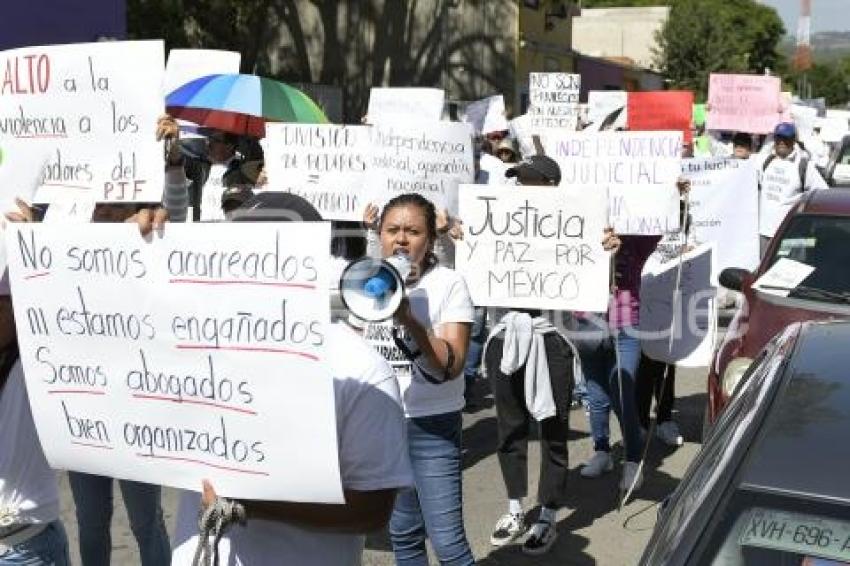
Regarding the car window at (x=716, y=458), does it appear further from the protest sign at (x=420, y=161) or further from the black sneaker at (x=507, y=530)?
the protest sign at (x=420, y=161)

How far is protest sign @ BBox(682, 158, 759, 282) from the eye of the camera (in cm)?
855

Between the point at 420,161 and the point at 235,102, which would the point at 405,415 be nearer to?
the point at 420,161

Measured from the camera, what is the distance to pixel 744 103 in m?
14.8

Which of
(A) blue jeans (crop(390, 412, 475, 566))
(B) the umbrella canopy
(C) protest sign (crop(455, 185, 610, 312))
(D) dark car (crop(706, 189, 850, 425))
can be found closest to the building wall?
(B) the umbrella canopy

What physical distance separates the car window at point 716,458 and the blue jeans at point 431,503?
1.34 metres

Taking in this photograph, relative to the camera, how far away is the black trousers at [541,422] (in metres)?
5.16

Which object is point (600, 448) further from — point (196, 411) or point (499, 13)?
point (499, 13)

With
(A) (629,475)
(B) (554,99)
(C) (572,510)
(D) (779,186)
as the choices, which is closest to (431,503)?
(C) (572,510)

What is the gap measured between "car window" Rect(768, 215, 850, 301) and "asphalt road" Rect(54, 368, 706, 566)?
1441mm

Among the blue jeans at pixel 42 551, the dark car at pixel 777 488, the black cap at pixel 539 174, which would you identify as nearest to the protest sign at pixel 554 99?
the black cap at pixel 539 174

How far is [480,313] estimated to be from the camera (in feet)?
25.3

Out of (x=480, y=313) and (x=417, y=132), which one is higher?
(x=417, y=132)

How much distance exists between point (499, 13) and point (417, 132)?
19765 mm

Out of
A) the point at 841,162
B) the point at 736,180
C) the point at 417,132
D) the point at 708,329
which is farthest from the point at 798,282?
the point at 841,162
